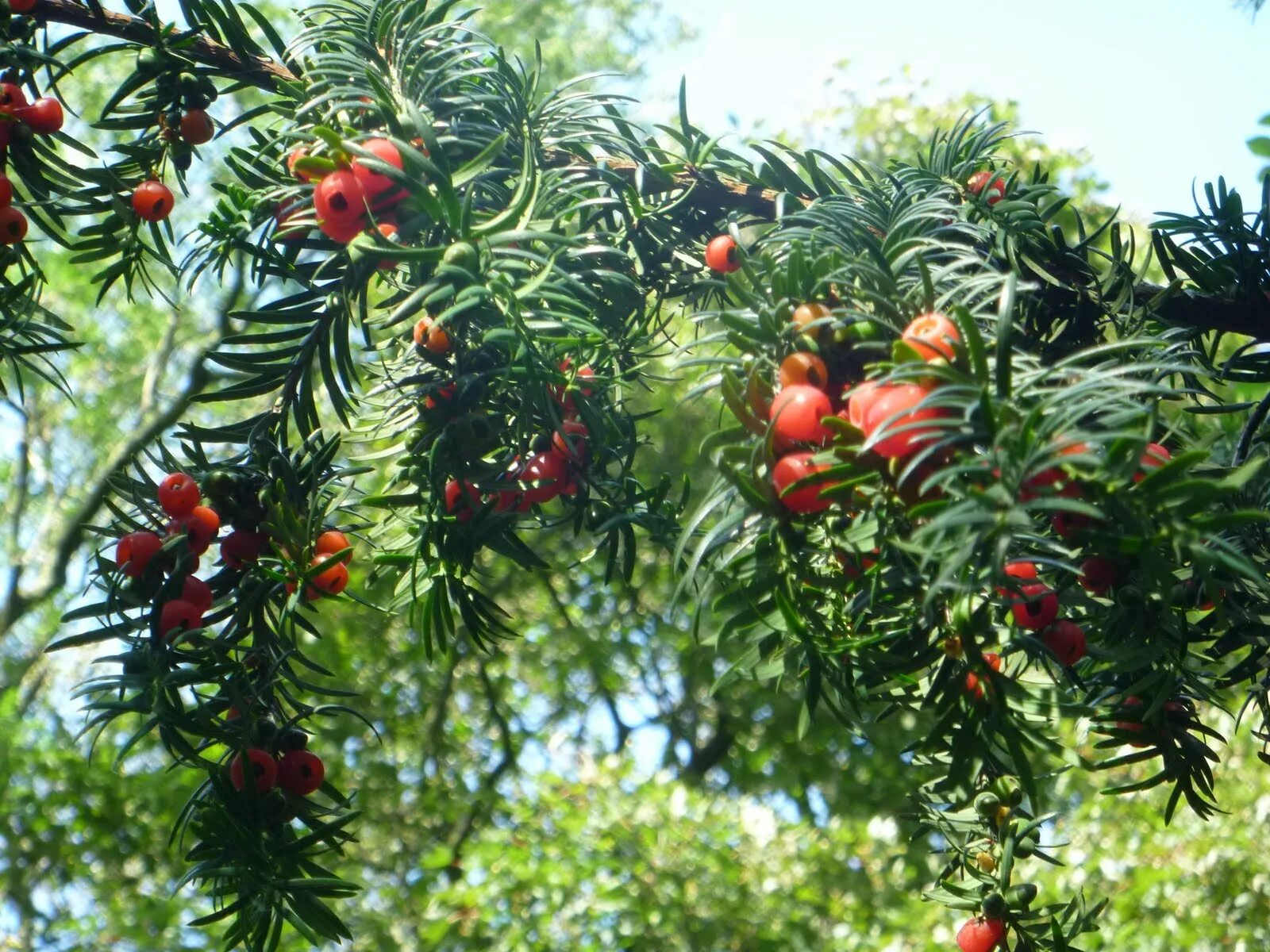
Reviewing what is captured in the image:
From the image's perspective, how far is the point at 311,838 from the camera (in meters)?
0.98

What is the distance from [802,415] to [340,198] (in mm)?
414

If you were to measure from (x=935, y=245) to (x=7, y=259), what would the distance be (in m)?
0.90

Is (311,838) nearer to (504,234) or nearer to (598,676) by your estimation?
(504,234)

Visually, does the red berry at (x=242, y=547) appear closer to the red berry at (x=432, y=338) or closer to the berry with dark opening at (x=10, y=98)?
the red berry at (x=432, y=338)

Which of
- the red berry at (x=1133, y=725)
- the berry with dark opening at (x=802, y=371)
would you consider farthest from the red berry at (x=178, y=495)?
the red berry at (x=1133, y=725)

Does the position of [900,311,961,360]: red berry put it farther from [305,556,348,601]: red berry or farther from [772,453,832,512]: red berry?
[305,556,348,601]: red berry

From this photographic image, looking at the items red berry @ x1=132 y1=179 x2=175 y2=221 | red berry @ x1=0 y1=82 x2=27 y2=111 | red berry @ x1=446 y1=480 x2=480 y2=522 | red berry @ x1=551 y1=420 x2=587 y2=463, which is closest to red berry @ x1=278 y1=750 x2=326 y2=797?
red berry @ x1=446 y1=480 x2=480 y2=522

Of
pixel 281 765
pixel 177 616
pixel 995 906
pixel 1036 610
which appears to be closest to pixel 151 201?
pixel 177 616

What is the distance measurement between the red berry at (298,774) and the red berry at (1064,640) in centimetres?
61

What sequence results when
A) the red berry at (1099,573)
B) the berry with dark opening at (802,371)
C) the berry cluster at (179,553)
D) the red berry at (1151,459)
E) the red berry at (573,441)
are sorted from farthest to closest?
1. the red berry at (573,441)
2. the berry cluster at (179,553)
3. the red berry at (1099,573)
4. the berry with dark opening at (802,371)
5. the red berry at (1151,459)

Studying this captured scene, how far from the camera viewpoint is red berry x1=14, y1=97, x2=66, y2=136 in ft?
3.74

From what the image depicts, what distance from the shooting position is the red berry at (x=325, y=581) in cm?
101

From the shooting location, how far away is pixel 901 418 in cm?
67

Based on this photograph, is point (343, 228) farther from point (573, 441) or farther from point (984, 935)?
point (984, 935)
